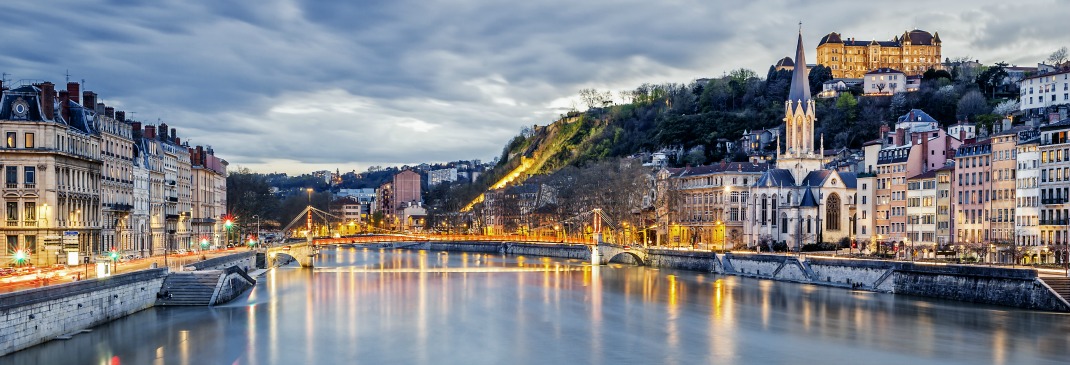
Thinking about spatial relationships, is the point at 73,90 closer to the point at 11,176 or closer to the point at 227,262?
the point at 11,176

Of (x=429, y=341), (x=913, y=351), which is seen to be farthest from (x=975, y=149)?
(x=429, y=341)

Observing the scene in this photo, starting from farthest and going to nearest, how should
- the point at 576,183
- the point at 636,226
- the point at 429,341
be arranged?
the point at 576,183 → the point at 636,226 → the point at 429,341

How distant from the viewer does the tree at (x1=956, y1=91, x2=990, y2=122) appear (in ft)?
327

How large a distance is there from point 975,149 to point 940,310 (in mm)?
20742

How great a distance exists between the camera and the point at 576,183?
10238 centimetres

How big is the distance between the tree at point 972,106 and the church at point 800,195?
19660mm

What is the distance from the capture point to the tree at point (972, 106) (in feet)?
327

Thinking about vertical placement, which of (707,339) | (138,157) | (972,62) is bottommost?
(707,339)

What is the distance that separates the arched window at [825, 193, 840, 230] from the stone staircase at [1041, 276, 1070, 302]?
39.9 m

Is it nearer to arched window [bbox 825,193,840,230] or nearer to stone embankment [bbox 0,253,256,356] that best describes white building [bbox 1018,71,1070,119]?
arched window [bbox 825,193,840,230]

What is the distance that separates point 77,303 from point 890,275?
116ft

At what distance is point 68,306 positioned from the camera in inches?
1251

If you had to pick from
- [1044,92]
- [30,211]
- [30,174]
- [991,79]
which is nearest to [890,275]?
[30,211]

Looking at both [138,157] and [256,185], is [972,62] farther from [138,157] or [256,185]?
[138,157]
